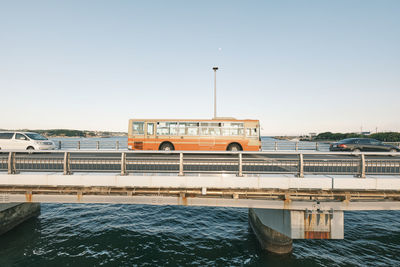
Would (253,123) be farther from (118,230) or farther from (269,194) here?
(118,230)

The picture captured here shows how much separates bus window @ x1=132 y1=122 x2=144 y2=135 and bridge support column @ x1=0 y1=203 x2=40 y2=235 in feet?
27.1

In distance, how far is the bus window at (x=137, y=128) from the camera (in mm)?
16062

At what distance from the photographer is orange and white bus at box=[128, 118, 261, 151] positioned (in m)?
15.5

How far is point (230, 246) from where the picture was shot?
33.4 feet

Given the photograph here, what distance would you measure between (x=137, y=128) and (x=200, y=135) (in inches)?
206

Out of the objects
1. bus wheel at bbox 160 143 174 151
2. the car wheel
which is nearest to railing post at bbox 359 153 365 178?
the car wheel

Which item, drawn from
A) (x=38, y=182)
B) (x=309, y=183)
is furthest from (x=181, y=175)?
(x=38, y=182)

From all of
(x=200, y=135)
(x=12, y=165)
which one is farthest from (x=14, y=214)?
(x=200, y=135)

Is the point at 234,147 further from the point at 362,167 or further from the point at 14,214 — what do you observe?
the point at 14,214

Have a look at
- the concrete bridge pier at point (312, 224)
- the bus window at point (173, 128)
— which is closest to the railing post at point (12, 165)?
the bus window at point (173, 128)

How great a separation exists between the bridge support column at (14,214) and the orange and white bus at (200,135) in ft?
24.6

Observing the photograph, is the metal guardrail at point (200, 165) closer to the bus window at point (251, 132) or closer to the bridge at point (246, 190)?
the bridge at point (246, 190)

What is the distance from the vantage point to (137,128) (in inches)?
634

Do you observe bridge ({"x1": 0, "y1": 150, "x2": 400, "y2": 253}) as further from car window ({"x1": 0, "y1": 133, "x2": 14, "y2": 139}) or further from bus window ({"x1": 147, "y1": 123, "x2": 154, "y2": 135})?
car window ({"x1": 0, "y1": 133, "x2": 14, "y2": 139})
